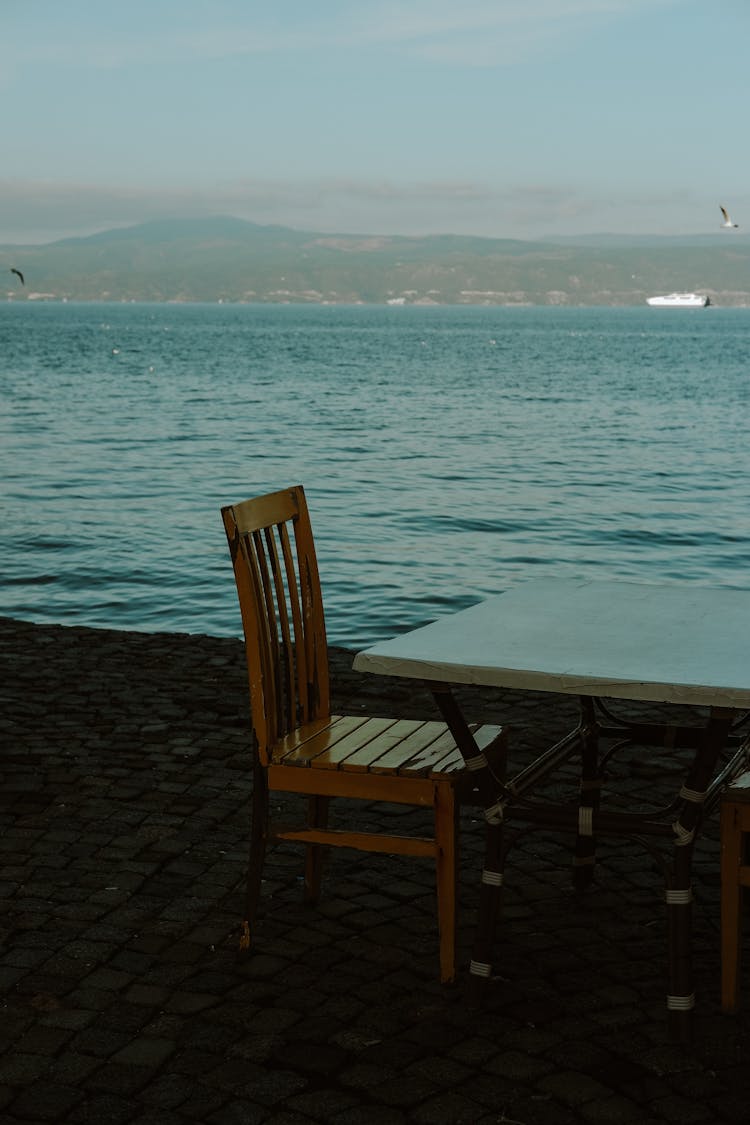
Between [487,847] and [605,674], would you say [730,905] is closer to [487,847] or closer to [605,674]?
[487,847]

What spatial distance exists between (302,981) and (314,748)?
0.65 meters

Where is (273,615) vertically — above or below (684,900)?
above

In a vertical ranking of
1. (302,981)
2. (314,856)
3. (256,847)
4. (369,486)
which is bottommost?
(369,486)

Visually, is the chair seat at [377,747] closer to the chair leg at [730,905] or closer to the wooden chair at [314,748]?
the wooden chair at [314,748]

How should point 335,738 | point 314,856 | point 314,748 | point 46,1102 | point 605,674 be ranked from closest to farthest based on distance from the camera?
1. point 46,1102
2. point 605,674
3. point 314,748
4. point 335,738
5. point 314,856

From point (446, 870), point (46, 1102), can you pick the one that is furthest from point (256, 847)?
point (46, 1102)

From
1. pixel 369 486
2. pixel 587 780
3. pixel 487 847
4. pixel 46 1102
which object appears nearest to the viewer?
pixel 46 1102

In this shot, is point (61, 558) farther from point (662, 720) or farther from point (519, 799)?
point (519, 799)

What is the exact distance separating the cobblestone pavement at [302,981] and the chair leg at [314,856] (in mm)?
88

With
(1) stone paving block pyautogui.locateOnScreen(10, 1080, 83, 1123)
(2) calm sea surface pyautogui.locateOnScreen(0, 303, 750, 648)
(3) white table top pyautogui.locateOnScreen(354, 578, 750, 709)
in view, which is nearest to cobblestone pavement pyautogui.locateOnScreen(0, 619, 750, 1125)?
(1) stone paving block pyautogui.locateOnScreen(10, 1080, 83, 1123)

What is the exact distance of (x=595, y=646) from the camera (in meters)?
3.67

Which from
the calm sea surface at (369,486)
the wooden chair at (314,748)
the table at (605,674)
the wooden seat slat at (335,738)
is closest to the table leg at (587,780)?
the table at (605,674)

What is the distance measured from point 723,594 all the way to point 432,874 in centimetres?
135

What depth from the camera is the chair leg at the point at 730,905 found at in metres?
3.64
